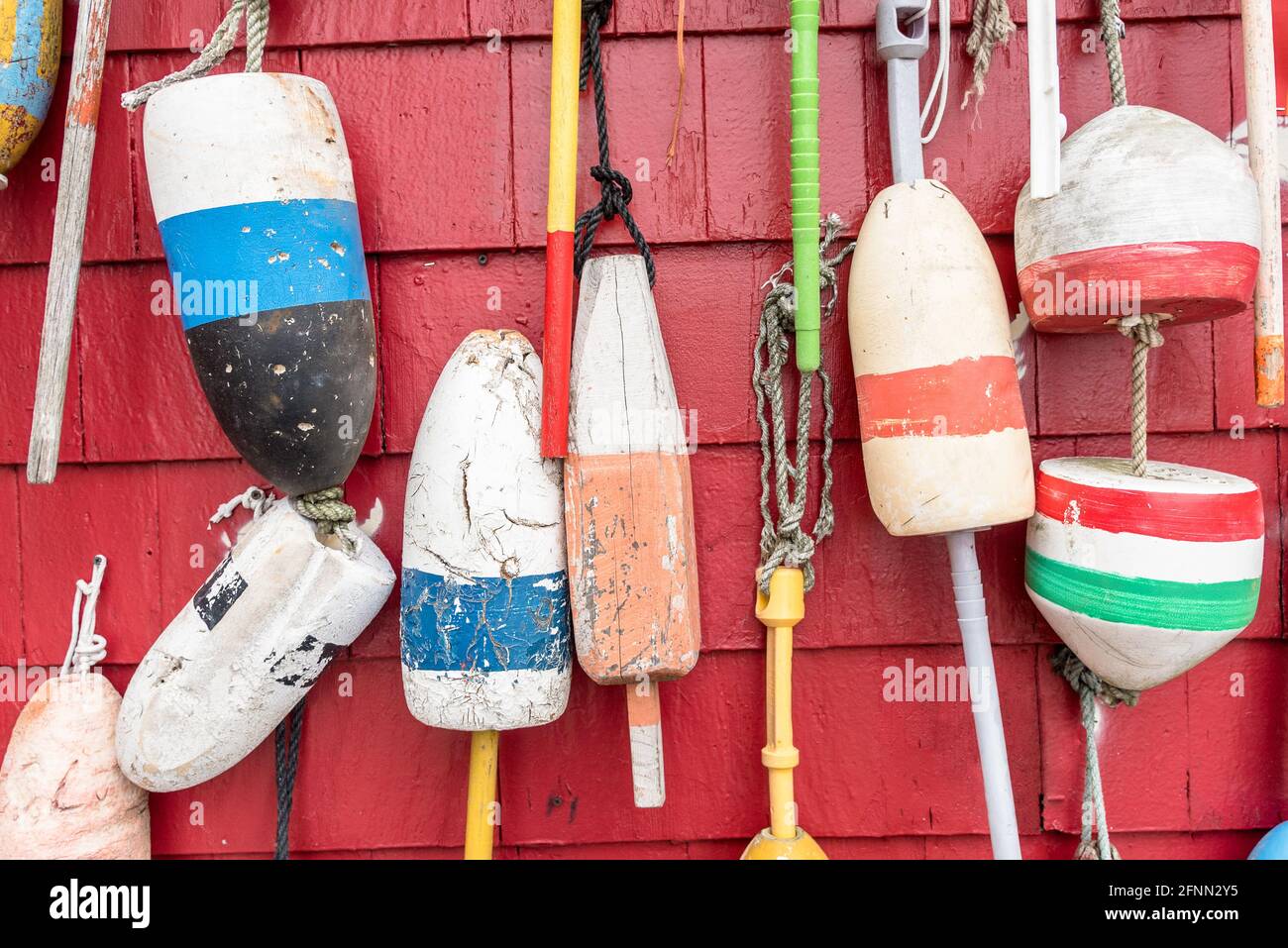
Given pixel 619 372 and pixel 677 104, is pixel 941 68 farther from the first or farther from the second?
pixel 619 372

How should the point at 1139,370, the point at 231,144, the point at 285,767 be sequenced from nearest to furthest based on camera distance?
1. the point at 231,144
2. the point at 1139,370
3. the point at 285,767

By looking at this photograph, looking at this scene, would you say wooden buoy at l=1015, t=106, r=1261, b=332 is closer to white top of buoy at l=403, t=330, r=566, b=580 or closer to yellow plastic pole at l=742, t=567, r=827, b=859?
yellow plastic pole at l=742, t=567, r=827, b=859

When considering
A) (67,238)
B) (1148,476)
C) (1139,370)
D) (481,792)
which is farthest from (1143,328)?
(67,238)

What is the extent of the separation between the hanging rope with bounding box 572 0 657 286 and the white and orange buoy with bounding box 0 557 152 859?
3.01 ft

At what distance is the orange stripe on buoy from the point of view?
1.08 metres

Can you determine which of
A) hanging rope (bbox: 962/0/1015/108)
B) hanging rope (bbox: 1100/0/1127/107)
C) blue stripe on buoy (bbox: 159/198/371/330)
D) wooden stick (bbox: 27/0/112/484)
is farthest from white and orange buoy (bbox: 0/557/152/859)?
hanging rope (bbox: 1100/0/1127/107)

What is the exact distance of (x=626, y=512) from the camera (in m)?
1.12

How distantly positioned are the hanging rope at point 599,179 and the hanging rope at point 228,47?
0.44 metres

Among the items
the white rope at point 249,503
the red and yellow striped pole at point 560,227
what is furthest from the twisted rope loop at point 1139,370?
the white rope at point 249,503

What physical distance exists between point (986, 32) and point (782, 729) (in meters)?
1.01

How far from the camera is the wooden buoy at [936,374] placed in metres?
1.08
